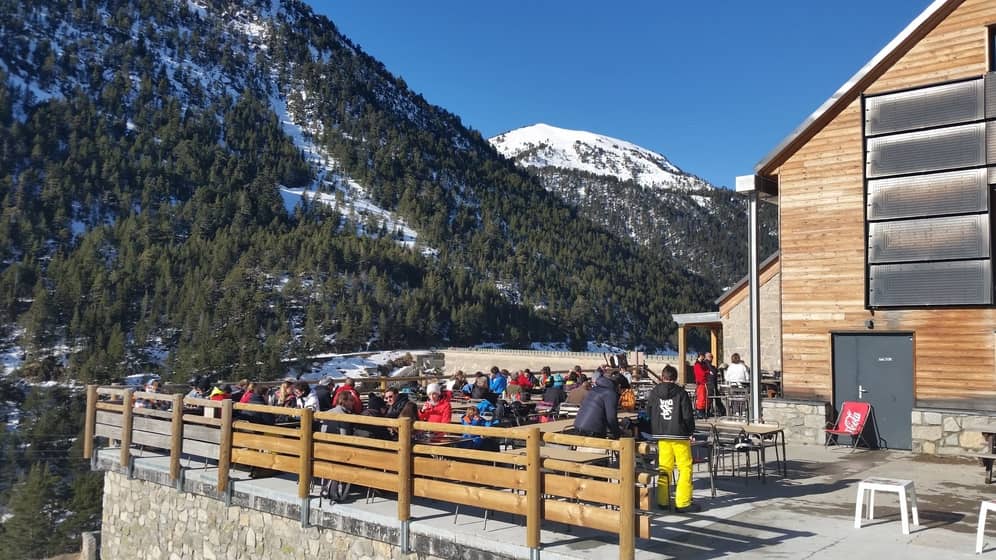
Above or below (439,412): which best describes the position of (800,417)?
below

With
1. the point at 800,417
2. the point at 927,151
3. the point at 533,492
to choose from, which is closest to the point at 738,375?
the point at 800,417

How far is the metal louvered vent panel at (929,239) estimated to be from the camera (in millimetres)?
10945

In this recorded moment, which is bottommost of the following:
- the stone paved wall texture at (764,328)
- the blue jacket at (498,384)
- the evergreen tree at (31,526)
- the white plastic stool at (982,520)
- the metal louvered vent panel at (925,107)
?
the evergreen tree at (31,526)

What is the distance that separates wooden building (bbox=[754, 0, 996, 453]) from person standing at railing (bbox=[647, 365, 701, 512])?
5.80 m

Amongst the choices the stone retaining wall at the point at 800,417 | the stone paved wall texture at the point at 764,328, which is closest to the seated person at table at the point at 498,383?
the stone retaining wall at the point at 800,417

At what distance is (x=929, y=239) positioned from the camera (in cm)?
1141

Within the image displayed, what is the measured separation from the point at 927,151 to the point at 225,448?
35.2 ft

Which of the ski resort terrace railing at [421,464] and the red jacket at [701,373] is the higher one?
the red jacket at [701,373]

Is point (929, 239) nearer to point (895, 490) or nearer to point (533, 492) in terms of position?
point (895, 490)

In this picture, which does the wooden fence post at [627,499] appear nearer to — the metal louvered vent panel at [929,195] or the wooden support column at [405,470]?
the wooden support column at [405,470]

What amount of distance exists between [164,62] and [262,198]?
45793mm

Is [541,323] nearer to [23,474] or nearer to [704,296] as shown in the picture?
[704,296]

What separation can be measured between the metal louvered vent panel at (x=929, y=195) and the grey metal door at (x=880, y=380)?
191 cm

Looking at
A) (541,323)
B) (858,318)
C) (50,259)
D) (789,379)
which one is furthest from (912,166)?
(50,259)
